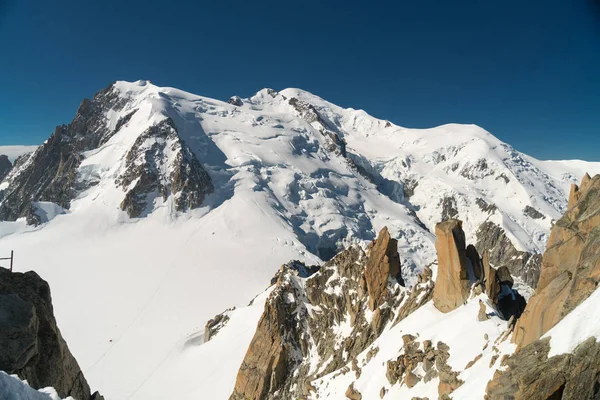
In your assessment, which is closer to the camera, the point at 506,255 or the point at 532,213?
the point at 506,255

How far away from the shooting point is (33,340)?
1207 cm

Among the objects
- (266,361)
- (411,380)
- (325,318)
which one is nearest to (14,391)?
(411,380)

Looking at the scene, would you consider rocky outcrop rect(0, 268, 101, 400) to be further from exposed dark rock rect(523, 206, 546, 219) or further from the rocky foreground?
exposed dark rock rect(523, 206, 546, 219)

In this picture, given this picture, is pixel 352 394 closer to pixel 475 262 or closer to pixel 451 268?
pixel 451 268

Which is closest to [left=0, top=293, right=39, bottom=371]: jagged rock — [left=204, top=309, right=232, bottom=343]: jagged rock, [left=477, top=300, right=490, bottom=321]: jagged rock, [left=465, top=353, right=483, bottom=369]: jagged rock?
[left=465, top=353, right=483, bottom=369]: jagged rock

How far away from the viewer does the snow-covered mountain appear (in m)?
59.6

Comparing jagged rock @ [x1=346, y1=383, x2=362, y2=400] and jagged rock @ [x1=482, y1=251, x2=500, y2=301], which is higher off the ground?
jagged rock @ [x1=482, y1=251, x2=500, y2=301]

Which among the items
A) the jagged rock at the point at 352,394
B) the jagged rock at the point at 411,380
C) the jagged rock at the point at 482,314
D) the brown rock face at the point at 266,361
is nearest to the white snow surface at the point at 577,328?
the jagged rock at the point at 482,314

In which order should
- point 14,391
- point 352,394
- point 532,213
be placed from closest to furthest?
point 14,391
point 352,394
point 532,213

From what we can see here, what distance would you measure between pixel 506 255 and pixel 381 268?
137 metres

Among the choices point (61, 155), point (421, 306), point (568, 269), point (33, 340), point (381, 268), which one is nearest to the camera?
point (33, 340)

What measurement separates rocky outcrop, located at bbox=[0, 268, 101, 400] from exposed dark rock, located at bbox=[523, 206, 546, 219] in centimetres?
19150

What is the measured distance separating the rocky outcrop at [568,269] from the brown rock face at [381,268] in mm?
19073

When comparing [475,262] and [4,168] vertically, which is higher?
[4,168]
